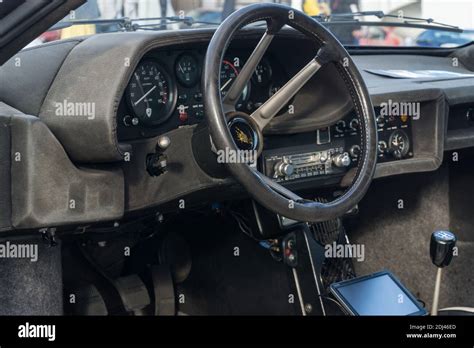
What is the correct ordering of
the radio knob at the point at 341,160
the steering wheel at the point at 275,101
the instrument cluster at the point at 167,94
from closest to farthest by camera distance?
1. the steering wheel at the point at 275,101
2. the instrument cluster at the point at 167,94
3. the radio knob at the point at 341,160

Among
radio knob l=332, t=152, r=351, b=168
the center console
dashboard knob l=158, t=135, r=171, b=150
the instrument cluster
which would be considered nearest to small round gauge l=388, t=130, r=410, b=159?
the center console

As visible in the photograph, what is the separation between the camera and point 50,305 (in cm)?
306

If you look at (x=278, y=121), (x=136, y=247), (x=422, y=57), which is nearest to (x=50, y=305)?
(x=136, y=247)

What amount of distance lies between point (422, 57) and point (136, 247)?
1935mm

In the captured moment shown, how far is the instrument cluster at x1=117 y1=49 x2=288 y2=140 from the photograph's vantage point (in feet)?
8.55

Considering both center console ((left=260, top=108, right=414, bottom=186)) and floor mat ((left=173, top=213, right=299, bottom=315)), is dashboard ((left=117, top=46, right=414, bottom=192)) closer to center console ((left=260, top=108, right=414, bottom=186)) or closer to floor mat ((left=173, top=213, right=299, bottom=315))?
center console ((left=260, top=108, right=414, bottom=186))

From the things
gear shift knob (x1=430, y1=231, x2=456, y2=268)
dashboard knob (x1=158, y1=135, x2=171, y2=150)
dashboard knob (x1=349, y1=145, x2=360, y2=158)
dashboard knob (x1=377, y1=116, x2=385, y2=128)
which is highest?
dashboard knob (x1=158, y1=135, x2=171, y2=150)

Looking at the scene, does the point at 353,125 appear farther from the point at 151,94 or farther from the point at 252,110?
the point at 151,94

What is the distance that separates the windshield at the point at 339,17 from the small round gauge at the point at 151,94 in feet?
0.82

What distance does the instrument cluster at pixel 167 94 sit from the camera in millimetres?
2605

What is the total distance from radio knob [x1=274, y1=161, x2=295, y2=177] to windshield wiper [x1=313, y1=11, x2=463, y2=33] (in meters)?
0.99

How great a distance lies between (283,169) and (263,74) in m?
0.38

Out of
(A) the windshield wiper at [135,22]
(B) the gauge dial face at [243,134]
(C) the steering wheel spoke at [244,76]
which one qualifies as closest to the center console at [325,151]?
(B) the gauge dial face at [243,134]

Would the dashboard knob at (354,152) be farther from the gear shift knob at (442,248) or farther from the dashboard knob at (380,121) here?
the gear shift knob at (442,248)
